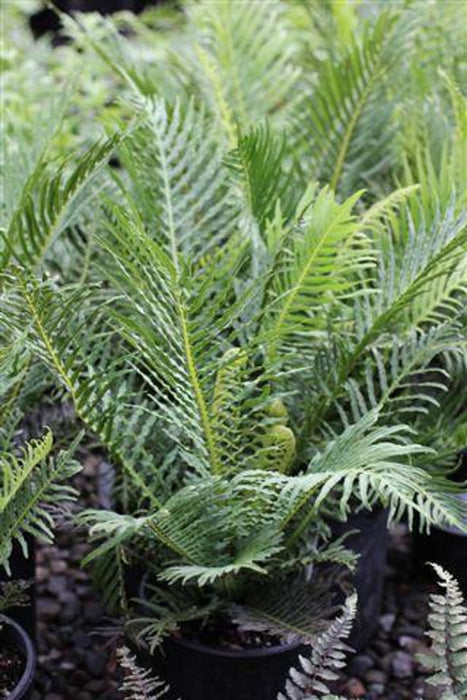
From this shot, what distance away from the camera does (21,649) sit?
154cm

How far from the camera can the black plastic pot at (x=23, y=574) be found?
68.5 inches

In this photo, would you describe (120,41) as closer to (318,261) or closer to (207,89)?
(207,89)

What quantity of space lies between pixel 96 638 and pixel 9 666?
21.1 inches

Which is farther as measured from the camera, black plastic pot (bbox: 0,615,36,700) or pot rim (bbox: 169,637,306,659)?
pot rim (bbox: 169,637,306,659)

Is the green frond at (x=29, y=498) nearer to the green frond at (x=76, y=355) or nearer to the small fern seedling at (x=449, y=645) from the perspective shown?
the green frond at (x=76, y=355)

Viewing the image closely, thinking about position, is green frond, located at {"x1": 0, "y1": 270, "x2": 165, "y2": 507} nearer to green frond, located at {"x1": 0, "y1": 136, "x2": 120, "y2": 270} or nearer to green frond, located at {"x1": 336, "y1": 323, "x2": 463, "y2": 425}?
green frond, located at {"x1": 0, "y1": 136, "x2": 120, "y2": 270}

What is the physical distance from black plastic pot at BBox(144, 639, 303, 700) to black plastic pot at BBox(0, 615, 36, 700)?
21 cm

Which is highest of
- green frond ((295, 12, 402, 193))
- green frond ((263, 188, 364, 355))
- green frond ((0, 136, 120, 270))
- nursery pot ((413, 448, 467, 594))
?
green frond ((295, 12, 402, 193))

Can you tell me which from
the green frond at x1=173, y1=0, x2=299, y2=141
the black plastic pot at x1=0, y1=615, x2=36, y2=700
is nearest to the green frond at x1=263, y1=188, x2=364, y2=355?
the black plastic pot at x1=0, y1=615, x2=36, y2=700

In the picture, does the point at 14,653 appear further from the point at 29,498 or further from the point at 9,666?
the point at 29,498

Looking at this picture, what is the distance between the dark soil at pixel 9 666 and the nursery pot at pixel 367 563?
2.02 feet

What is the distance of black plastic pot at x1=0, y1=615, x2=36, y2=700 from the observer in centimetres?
142

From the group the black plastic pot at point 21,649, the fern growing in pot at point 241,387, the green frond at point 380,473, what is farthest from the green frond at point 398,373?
the black plastic pot at point 21,649

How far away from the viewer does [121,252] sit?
1.55 metres
